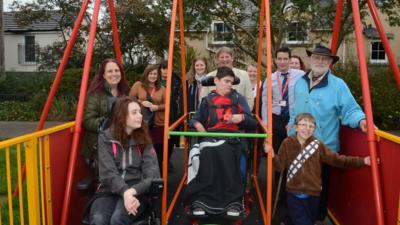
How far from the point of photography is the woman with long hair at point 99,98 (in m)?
4.23

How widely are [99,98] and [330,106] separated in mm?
2176

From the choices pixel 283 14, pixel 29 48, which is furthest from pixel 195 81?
pixel 29 48

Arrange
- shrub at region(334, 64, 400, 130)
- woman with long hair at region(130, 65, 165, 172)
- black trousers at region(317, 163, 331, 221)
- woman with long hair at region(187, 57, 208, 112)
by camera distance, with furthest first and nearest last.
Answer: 1. shrub at region(334, 64, 400, 130)
2. woman with long hair at region(187, 57, 208, 112)
3. woman with long hair at region(130, 65, 165, 172)
4. black trousers at region(317, 163, 331, 221)

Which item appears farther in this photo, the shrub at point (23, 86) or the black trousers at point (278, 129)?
the shrub at point (23, 86)

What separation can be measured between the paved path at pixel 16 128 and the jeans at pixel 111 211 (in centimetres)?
834

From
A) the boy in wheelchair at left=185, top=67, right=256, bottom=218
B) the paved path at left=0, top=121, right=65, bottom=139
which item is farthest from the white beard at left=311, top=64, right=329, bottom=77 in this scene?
the paved path at left=0, top=121, right=65, bottom=139

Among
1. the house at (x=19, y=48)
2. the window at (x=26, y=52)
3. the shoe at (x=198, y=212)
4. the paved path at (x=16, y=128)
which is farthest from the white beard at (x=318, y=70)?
the window at (x=26, y=52)

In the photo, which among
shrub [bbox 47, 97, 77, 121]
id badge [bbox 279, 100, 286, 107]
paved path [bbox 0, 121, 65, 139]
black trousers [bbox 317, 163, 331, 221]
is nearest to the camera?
black trousers [bbox 317, 163, 331, 221]

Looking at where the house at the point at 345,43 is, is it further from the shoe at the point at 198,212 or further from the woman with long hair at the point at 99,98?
the shoe at the point at 198,212

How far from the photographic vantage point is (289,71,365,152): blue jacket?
13.6 feet

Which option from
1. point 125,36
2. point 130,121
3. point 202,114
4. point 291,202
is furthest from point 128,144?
point 125,36

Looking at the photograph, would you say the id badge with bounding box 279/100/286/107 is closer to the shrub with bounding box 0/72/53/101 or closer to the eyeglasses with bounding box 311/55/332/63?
the eyeglasses with bounding box 311/55/332/63

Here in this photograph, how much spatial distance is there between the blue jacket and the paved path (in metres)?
8.77

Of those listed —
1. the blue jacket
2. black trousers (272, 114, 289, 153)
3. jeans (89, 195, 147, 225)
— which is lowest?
jeans (89, 195, 147, 225)
